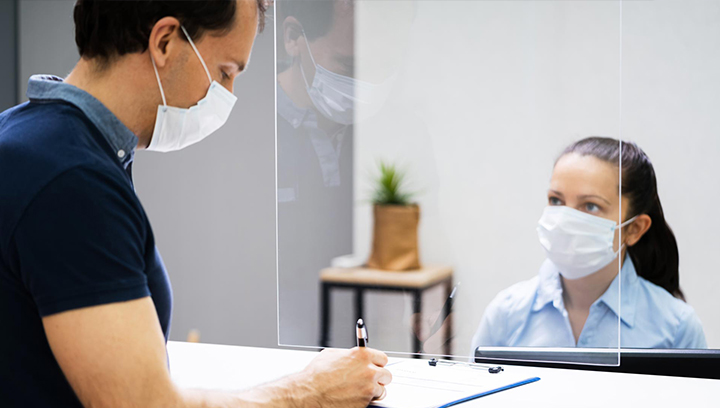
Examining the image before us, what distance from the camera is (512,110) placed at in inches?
51.1

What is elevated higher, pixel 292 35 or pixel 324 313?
pixel 292 35

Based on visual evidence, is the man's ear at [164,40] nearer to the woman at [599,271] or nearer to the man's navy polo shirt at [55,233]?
the man's navy polo shirt at [55,233]

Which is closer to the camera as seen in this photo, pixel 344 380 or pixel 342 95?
pixel 344 380

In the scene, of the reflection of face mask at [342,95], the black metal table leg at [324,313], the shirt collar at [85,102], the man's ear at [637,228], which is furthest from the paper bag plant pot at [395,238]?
the shirt collar at [85,102]

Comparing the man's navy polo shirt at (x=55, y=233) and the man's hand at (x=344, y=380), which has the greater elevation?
the man's navy polo shirt at (x=55, y=233)

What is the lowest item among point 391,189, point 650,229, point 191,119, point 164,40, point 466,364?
point 466,364

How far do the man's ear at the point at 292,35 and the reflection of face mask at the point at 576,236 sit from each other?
65 centimetres

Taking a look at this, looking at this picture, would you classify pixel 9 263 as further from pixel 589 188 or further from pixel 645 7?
pixel 645 7

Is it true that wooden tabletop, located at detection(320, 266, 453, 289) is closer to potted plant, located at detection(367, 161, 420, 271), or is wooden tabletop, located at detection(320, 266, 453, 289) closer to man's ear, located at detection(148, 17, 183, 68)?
potted plant, located at detection(367, 161, 420, 271)

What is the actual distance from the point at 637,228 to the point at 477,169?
0.49 meters

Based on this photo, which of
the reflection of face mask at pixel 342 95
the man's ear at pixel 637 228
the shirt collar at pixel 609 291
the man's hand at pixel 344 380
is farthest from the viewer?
the man's ear at pixel 637 228

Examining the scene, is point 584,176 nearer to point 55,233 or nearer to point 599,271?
point 599,271

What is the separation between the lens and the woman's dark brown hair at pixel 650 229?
1.43 m

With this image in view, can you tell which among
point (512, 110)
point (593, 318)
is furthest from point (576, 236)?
point (512, 110)
